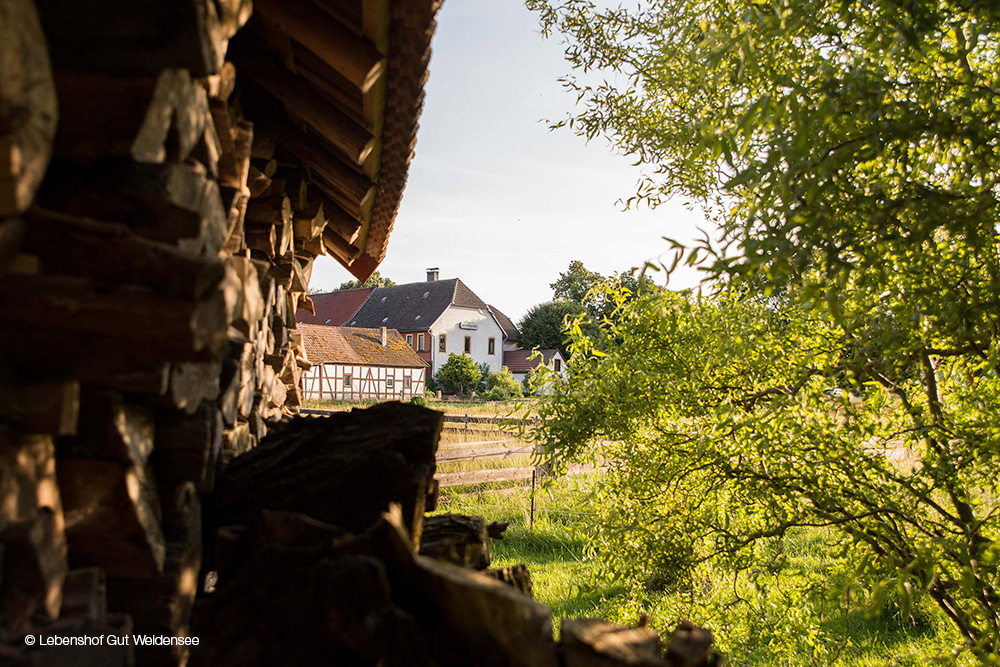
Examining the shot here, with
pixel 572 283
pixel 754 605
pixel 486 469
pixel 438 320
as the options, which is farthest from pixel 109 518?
pixel 572 283

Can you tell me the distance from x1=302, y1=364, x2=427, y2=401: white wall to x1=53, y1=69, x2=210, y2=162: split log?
97.6 ft

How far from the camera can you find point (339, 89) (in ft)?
8.60

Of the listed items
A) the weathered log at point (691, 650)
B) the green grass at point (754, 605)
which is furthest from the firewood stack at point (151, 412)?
the green grass at point (754, 605)

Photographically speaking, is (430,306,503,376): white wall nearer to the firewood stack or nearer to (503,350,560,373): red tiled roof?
(503,350,560,373): red tiled roof

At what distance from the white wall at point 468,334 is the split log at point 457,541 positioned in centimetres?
4040

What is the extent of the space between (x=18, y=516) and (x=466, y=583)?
0.90 meters

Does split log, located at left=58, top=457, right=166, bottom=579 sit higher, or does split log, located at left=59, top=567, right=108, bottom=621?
split log, located at left=58, top=457, right=166, bottom=579

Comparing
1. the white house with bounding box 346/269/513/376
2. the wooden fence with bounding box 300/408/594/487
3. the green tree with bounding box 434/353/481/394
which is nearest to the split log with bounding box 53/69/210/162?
the wooden fence with bounding box 300/408/594/487

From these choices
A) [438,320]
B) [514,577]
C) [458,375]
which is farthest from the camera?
[438,320]

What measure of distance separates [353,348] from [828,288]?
32625 millimetres

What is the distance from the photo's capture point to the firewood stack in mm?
1336

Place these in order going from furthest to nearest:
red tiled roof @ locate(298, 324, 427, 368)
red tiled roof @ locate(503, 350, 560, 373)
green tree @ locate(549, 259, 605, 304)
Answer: green tree @ locate(549, 259, 605, 304) → red tiled roof @ locate(503, 350, 560, 373) → red tiled roof @ locate(298, 324, 427, 368)

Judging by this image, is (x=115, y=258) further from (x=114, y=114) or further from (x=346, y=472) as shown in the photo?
(x=346, y=472)

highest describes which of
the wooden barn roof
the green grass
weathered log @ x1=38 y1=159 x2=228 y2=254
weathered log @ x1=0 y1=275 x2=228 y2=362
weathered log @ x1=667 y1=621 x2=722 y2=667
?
the wooden barn roof
